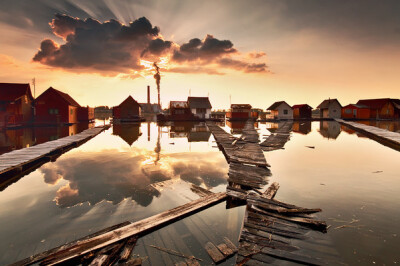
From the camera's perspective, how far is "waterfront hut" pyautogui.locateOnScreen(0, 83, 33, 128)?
33.4 m

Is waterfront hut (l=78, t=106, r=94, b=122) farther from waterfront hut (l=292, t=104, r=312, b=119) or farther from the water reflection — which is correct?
waterfront hut (l=292, t=104, r=312, b=119)

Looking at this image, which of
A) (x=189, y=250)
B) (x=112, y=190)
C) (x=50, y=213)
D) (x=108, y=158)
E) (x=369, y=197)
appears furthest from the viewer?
(x=108, y=158)

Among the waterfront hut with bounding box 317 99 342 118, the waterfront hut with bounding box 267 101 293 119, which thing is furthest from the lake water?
the waterfront hut with bounding box 317 99 342 118

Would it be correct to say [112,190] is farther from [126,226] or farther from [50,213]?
[126,226]

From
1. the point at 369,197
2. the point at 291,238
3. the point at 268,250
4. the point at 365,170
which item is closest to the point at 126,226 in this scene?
the point at 268,250

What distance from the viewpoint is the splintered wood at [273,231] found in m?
4.19

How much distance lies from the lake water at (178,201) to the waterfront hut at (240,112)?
47055 mm

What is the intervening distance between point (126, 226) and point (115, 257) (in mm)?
1033

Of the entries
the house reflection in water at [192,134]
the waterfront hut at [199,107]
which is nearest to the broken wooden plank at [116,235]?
the house reflection in water at [192,134]

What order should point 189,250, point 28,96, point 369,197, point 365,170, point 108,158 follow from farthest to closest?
point 28,96 < point 108,158 < point 365,170 < point 369,197 < point 189,250

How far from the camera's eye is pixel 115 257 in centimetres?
426

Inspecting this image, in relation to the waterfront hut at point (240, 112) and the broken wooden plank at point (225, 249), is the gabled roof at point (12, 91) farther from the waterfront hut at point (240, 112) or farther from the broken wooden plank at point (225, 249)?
the waterfront hut at point (240, 112)

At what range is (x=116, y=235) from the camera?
485 centimetres

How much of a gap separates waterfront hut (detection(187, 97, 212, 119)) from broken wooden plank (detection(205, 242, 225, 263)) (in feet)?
175
